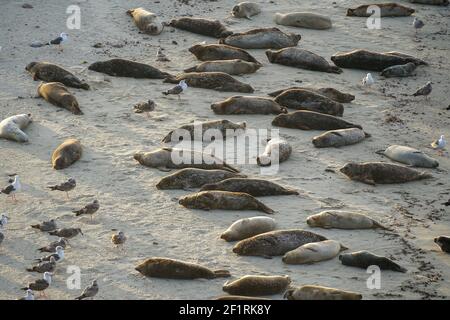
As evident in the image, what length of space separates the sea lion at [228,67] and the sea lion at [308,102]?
1.81 m

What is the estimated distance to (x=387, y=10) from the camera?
2438cm

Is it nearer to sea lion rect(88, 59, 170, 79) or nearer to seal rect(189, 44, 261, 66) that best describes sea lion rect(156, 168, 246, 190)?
sea lion rect(88, 59, 170, 79)

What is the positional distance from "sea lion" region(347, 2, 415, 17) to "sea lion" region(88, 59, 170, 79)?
6.35m

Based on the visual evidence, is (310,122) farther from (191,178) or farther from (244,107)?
(191,178)

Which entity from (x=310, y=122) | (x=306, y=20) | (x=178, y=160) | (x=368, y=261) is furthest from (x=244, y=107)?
(x=368, y=261)

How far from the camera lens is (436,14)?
24.8 meters

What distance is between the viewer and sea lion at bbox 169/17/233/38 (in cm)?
2231

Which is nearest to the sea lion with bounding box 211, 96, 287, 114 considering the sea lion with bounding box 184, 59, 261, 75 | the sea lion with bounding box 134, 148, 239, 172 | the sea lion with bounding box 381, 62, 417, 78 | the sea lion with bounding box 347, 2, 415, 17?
the sea lion with bounding box 184, 59, 261, 75

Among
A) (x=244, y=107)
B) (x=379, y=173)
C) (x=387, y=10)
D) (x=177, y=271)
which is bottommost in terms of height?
(x=177, y=271)

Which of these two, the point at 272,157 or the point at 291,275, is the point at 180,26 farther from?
the point at 291,275

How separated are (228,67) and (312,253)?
8.08 meters

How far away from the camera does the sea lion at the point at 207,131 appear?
17.0 meters

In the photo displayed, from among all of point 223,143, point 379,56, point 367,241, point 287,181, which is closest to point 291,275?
point 367,241

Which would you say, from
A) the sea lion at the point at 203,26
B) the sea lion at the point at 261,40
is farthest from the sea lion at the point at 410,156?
the sea lion at the point at 203,26
